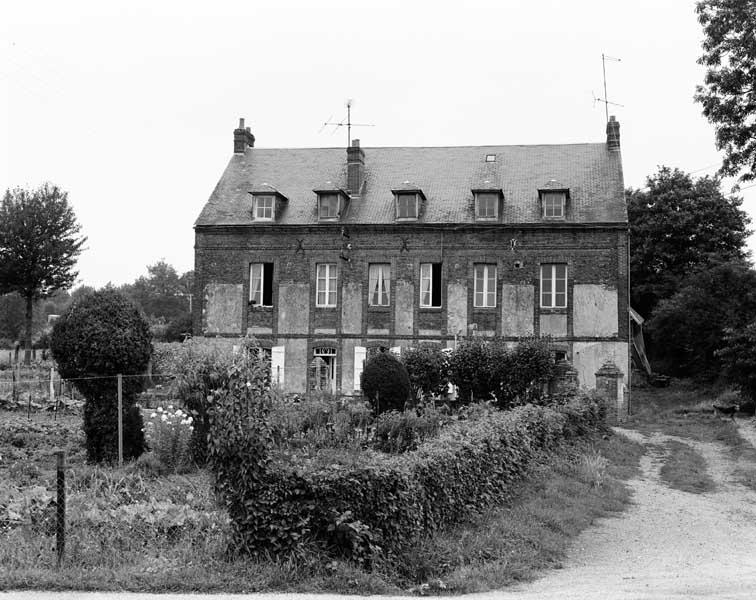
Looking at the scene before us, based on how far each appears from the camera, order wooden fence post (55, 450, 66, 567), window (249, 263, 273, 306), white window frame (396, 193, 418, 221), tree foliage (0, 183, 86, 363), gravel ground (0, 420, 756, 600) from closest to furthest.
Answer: gravel ground (0, 420, 756, 600) → wooden fence post (55, 450, 66, 567) → white window frame (396, 193, 418, 221) → window (249, 263, 273, 306) → tree foliage (0, 183, 86, 363)

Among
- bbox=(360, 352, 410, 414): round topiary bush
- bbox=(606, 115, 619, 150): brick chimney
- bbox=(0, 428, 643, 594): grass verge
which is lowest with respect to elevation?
bbox=(0, 428, 643, 594): grass verge

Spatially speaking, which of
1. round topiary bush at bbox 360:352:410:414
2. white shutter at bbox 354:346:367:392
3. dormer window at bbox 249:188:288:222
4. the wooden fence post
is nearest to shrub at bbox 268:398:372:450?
round topiary bush at bbox 360:352:410:414

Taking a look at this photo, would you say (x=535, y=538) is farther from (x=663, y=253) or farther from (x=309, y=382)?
(x=663, y=253)

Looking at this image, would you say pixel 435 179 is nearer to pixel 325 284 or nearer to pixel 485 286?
pixel 485 286

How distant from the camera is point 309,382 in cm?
3219

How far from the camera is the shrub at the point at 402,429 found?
51.3 ft

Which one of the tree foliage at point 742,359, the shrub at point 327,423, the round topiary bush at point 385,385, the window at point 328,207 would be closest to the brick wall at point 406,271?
the window at point 328,207

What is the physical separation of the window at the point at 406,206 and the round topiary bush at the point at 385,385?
1287 cm

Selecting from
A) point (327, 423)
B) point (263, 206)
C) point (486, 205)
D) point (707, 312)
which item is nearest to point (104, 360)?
point (327, 423)

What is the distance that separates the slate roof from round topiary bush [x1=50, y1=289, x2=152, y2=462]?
1824cm

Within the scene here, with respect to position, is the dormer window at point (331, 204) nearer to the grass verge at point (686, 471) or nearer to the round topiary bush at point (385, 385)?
the round topiary bush at point (385, 385)

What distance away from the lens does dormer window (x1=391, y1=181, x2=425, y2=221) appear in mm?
32750

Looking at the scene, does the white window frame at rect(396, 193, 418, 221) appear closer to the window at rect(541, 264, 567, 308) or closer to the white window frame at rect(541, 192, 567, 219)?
the white window frame at rect(541, 192, 567, 219)

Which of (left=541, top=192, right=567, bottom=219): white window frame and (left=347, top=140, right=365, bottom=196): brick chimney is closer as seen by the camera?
(left=541, top=192, right=567, bottom=219): white window frame
